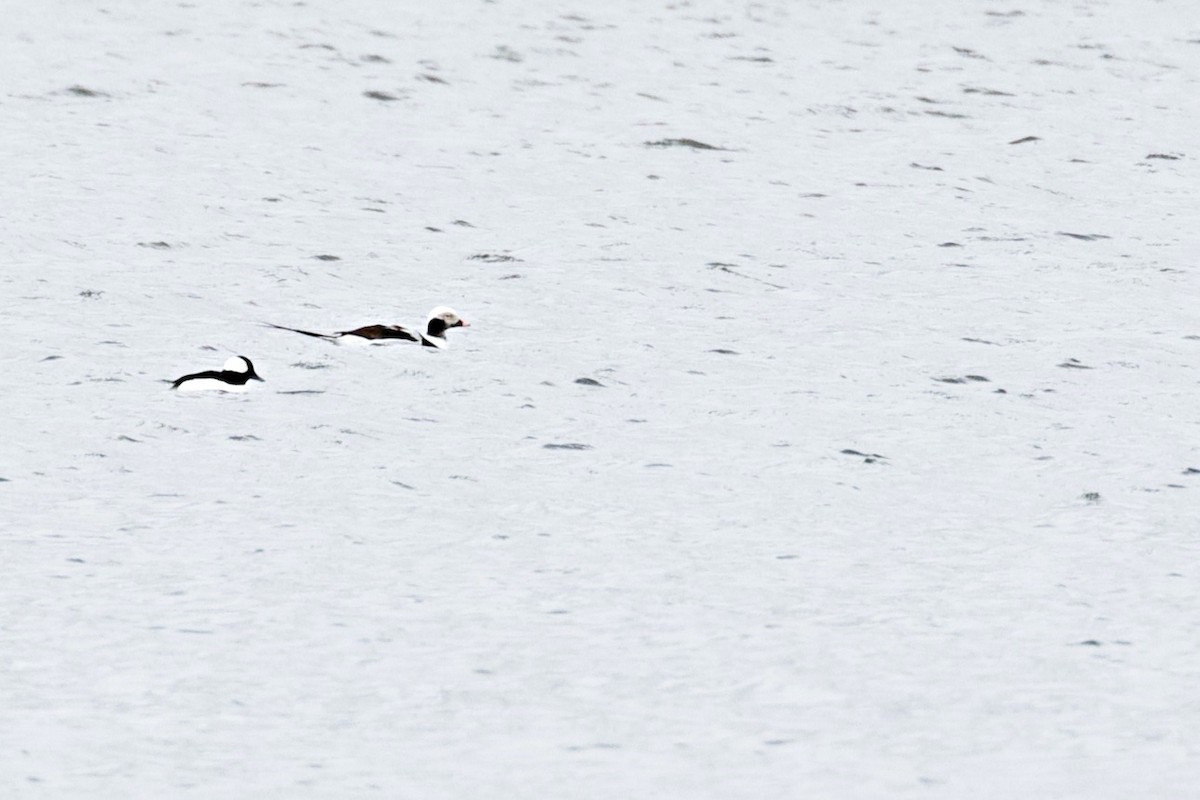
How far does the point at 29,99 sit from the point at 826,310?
9307 mm

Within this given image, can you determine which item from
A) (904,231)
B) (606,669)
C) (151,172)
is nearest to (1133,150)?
(904,231)

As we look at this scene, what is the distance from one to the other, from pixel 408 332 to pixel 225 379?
5.71 ft

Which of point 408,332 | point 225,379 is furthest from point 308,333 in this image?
point 225,379

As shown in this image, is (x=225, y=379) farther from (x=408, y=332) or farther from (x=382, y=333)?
(x=408, y=332)

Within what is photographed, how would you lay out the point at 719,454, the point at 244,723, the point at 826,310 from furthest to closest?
1. the point at 826,310
2. the point at 719,454
3. the point at 244,723

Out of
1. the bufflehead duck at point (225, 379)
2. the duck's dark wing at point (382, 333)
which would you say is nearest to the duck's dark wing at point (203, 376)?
the bufflehead duck at point (225, 379)

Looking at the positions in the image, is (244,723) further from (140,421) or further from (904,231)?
(904,231)

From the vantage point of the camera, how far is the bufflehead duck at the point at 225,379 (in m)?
12.7

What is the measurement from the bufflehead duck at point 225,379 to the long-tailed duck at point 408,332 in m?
1.25

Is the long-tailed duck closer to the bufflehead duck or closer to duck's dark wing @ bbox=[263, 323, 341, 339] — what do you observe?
duck's dark wing @ bbox=[263, 323, 341, 339]

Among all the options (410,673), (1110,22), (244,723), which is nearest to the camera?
(244,723)

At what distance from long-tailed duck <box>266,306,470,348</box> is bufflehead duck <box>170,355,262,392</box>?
125 cm

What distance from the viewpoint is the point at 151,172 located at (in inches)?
735

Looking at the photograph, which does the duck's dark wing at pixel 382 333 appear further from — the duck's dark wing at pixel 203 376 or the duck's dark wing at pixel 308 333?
the duck's dark wing at pixel 203 376
